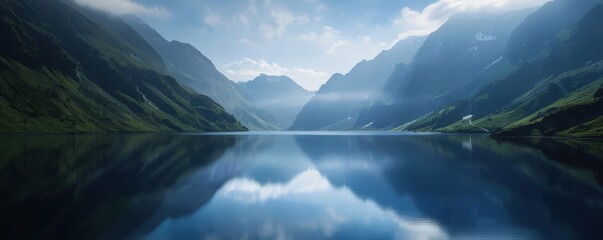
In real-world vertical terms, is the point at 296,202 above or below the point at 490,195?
below

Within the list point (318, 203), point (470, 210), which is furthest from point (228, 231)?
point (470, 210)

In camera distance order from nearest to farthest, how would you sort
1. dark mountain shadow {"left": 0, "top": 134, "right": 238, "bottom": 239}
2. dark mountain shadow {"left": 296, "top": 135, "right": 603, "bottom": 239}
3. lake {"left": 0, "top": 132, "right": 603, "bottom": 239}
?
dark mountain shadow {"left": 0, "top": 134, "right": 238, "bottom": 239} → lake {"left": 0, "top": 132, "right": 603, "bottom": 239} → dark mountain shadow {"left": 296, "top": 135, "right": 603, "bottom": 239}

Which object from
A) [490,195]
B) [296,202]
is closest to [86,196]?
[296,202]

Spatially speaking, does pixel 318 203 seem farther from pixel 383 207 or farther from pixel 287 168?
pixel 287 168

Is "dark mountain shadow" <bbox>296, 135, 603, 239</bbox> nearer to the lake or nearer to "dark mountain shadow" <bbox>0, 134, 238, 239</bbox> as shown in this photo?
the lake

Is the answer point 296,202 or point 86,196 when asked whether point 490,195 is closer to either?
point 296,202

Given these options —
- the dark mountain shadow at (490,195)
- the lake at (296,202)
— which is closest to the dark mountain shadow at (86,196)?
the lake at (296,202)

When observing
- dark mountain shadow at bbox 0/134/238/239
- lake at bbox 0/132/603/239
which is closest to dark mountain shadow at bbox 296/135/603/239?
lake at bbox 0/132/603/239

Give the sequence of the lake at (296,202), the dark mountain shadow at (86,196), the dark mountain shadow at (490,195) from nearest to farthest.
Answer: the dark mountain shadow at (86,196), the lake at (296,202), the dark mountain shadow at (490,195)

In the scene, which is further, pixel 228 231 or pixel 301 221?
pixel 301 221

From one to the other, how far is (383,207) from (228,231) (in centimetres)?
1833

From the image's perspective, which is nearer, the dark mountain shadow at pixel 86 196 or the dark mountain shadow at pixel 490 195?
the dark mountain shadow at pixel 86 196

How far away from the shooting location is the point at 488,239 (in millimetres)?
30594

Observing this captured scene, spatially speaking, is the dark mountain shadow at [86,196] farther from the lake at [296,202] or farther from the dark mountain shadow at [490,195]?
the dark mountain shadow at [490,195]
